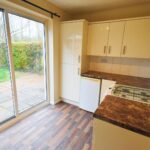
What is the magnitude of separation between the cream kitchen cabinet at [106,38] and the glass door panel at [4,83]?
Answer: 5.93 ft

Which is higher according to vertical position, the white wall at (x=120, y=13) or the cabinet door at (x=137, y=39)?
the white wall at (x=120, y=13)

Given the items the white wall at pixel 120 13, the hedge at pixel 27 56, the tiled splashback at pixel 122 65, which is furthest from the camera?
the tiled splashback at pixel 122 65

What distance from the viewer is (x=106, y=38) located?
2.53 meters

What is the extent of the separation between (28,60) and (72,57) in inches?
40.5

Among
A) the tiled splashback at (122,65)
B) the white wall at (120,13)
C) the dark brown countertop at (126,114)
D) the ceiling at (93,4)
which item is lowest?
the dark brown countertop at (126,114)

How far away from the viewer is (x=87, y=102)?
2729 millimetres

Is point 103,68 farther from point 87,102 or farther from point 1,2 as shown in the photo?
point 1,2

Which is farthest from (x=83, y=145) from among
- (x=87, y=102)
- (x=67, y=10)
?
(x=67, y=10)

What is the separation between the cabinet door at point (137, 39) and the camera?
2176 millimetres

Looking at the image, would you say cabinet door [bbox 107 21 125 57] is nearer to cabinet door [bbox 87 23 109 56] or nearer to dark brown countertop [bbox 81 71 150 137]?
cabinet door [bbox 87 23 109 56]

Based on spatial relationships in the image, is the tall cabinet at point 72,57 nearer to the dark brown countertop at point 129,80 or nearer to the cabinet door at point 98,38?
the cabinet door at point 98,38

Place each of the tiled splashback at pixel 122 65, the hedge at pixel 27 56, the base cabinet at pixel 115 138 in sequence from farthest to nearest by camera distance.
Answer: the tiled splashback at pixel 122 65 → the hedge at pixel 27 56 → the base cabinet at pixel 115 138

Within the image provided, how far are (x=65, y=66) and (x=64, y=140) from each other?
171cm

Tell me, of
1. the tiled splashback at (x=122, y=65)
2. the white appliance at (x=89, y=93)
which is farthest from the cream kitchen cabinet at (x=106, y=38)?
the white appliance at (x=89, y=93)
